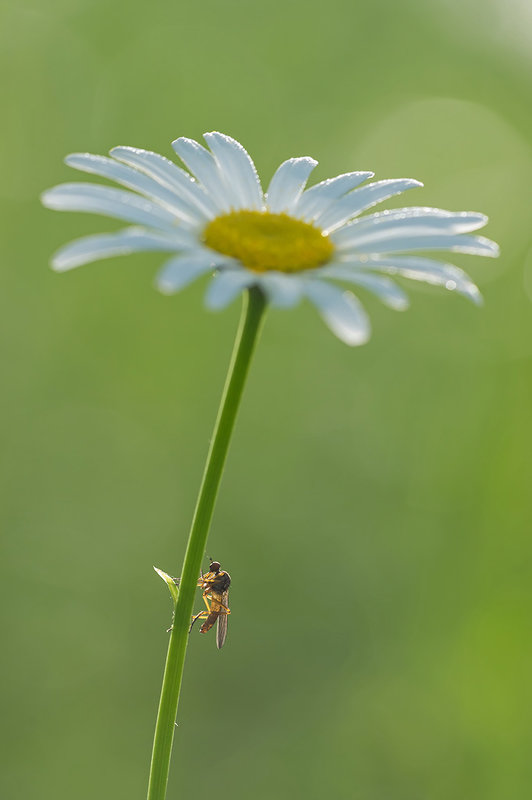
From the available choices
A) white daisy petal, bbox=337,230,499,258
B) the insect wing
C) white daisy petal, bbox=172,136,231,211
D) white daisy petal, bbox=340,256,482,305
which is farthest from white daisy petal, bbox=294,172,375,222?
the insect wing

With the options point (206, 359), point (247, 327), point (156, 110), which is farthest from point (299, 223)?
point (156, 110)

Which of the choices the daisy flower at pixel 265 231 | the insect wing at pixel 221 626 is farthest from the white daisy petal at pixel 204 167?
the insect wing at pixel 221 626

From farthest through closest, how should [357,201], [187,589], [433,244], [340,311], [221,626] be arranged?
[221,626] → [357,201] → [433,244] → [187,589] → [340,311]

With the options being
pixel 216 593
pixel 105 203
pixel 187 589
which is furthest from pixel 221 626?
pixel 105 203

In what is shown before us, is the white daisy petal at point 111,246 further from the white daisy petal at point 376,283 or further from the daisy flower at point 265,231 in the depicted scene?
the white daisy petal at point 376,283

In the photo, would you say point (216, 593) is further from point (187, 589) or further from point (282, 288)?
point (282, 288)

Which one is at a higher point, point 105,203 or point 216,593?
point 105,203
